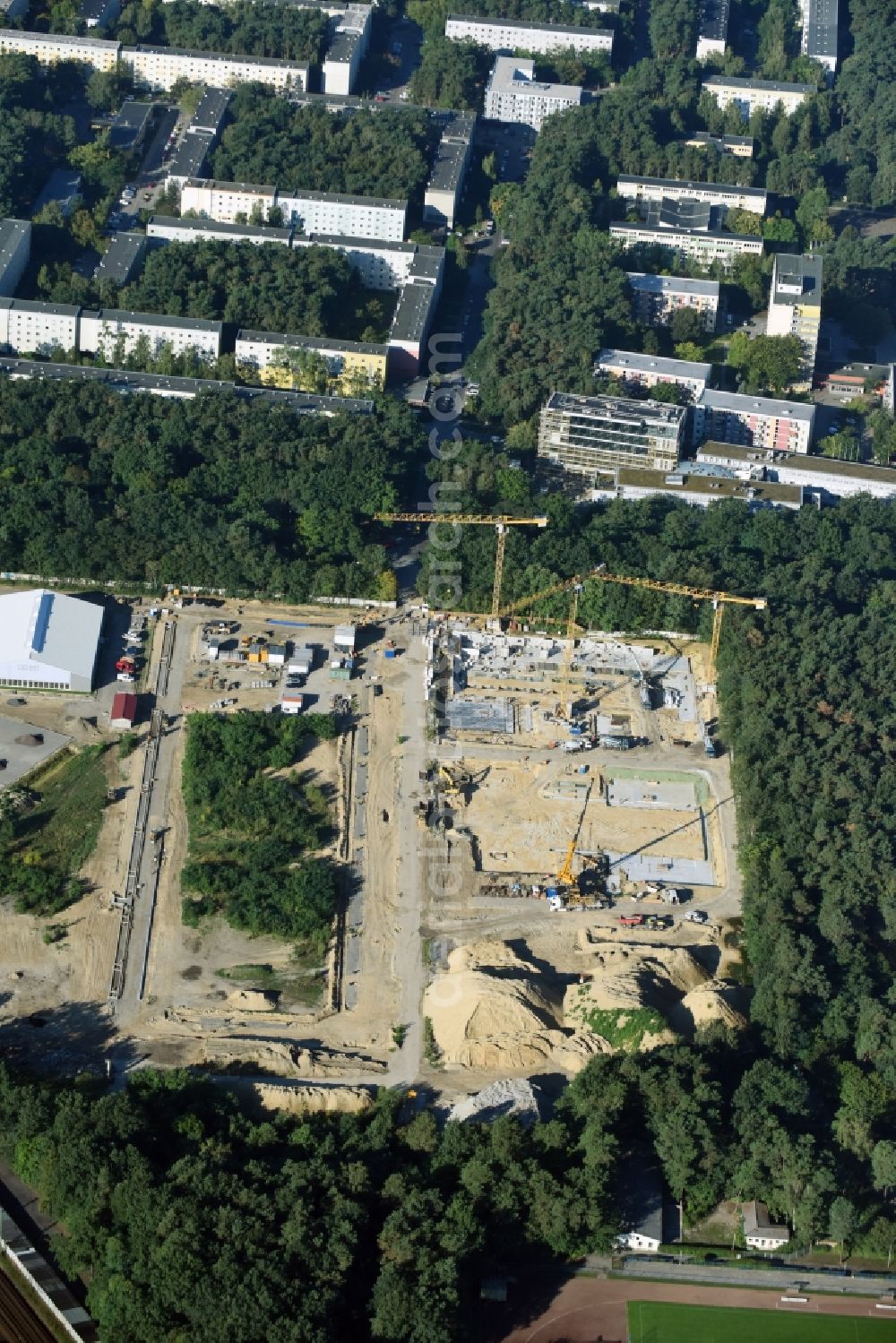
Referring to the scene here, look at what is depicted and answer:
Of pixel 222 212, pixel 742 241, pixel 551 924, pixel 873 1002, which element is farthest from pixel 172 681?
pixel 742 241

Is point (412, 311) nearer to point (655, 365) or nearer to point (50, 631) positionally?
point (655, 365)

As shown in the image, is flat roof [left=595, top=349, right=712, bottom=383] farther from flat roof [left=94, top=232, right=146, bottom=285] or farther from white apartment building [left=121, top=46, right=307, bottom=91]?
white apartment building [left=121, top=46, right=307, bottom=91]

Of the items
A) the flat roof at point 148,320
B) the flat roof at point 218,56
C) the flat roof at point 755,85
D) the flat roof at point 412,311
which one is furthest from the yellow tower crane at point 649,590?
the flat roof at point 755,85

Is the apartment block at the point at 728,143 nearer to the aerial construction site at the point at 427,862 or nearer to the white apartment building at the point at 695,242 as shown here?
the white apartment building at the point at 695,242

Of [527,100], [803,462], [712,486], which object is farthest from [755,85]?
[712,486]

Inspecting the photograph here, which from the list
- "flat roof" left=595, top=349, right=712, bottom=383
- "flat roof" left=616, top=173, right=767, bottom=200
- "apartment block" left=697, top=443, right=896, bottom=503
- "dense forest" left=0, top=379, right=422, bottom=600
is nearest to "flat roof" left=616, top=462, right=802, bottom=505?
"apartment block" left=697, top=443, right=896, bottom=503

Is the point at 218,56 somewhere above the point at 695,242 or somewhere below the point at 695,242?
above

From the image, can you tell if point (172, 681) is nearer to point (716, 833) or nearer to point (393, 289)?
point (716, 833)
